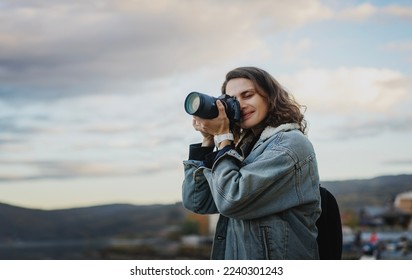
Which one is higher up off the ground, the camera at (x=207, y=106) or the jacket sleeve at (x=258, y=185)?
the camera at (x=207, y=106)

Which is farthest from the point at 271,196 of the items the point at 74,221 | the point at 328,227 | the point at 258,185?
the point at 74,221

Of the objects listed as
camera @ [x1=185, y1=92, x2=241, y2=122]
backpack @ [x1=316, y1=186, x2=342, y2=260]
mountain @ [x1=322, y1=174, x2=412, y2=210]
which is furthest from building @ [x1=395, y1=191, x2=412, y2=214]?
camera @ [x1=185, y1=92, x2=241, y2=122]

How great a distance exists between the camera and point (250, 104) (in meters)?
1.60

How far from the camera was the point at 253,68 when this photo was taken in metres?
1.62

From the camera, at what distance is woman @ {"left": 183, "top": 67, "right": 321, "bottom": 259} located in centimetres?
145

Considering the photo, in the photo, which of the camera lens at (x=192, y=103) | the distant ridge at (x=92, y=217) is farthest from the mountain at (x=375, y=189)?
the camera lens at (x=192, y=103)

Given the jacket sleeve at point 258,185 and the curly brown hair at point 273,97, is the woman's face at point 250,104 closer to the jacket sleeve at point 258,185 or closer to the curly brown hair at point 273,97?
the curly brown hair at point 273,97

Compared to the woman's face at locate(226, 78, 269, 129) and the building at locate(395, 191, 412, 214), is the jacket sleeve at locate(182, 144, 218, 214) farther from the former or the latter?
the building at locate(395, 191, 412, 214)

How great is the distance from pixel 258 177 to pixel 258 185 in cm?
2

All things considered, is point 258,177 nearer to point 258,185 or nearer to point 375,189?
point 258,185

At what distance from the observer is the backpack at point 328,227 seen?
1.60m

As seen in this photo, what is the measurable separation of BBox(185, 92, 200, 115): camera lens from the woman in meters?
0.04

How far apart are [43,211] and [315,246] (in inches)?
55.9
